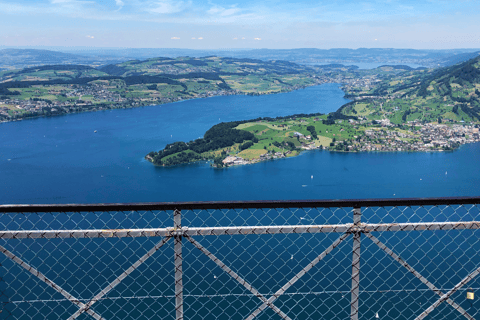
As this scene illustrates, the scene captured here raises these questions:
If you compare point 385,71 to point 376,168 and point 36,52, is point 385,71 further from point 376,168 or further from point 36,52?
point 36,52

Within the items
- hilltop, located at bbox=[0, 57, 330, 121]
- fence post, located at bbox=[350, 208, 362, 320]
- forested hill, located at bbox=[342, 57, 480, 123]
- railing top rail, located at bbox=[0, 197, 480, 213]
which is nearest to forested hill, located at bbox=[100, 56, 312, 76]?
hilltop, located at bbox=[0, 57, 330, 121]

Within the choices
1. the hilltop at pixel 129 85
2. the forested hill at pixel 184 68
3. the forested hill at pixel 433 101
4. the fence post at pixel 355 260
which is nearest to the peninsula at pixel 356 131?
the forested hill at pixel 433 101

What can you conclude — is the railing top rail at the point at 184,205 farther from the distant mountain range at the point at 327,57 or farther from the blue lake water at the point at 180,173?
the distant mountain range at the point at 327,57

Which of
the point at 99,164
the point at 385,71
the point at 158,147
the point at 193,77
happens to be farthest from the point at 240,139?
the point at 385,71

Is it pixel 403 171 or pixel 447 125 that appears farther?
pixel 447 125

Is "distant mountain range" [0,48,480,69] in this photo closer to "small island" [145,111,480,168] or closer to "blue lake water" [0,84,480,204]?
"small island" [145,111,480,168]
